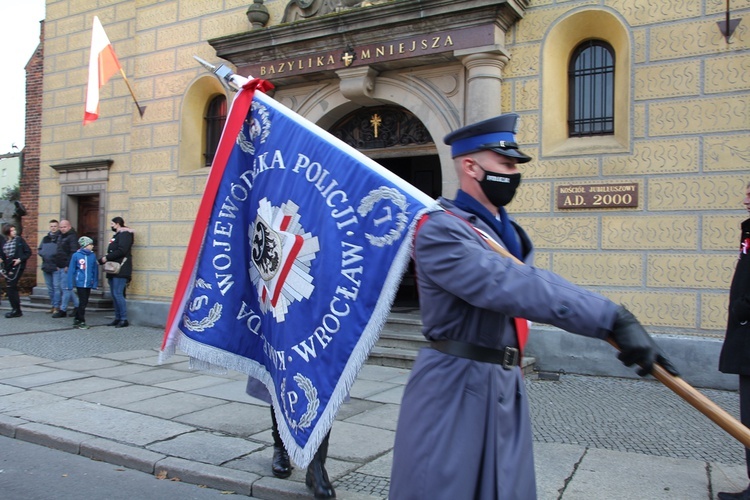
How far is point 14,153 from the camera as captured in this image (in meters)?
43.1

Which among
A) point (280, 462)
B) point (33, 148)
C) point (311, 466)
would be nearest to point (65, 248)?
point (33, 148)

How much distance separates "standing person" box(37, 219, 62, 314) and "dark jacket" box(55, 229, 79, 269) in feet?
0.28

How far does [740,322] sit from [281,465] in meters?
3.11

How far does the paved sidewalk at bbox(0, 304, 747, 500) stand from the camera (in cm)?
436

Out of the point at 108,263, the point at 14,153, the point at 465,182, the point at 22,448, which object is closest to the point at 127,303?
the point at 108,263

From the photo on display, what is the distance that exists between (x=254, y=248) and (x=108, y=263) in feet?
28.7

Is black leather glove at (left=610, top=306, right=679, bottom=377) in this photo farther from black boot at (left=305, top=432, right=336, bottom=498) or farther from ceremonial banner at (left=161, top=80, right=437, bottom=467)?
black boot at (left=305, top=432, right=336, bottom=498)

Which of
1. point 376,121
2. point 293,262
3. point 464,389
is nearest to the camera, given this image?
point 464,389

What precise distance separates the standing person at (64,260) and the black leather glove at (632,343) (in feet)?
40.9

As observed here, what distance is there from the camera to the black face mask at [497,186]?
7.66 ft

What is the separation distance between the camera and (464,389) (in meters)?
2.21

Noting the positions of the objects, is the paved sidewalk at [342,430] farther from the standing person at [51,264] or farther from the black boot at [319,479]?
the standing person at [51,264]

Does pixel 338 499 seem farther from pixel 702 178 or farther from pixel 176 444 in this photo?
pixel 702 178

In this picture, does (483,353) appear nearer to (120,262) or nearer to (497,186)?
(497,186)
